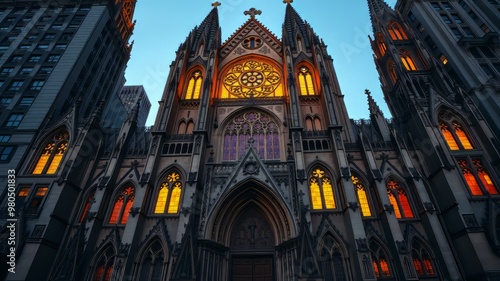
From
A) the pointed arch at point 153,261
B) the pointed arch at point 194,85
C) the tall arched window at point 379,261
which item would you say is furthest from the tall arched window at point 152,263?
the pointed arch at point 194,85

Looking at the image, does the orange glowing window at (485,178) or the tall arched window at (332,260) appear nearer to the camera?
the tall arched window at (332,260)

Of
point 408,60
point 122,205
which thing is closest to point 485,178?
point 408,60

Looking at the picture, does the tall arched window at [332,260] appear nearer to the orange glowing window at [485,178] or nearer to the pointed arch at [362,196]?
the pointed arch at [362,196]

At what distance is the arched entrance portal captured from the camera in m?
20.1

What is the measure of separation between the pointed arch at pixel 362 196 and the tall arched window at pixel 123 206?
757 inches

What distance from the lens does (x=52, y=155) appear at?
23703 mm

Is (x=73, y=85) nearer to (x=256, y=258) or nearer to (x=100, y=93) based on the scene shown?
A: (x=100, y=93)

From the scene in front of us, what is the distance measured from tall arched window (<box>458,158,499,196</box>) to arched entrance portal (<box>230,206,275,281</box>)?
16577mm

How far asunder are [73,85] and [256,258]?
89.5 feet

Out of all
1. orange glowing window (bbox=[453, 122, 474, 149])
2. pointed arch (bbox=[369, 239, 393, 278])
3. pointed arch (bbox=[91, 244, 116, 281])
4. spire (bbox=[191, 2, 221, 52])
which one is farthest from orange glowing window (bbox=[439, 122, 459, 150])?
pointed arch (bbox=[91, 244, 116, 281])

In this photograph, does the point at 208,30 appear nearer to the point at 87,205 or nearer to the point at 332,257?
the point at 87,205

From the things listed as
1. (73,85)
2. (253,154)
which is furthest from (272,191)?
(73,85)

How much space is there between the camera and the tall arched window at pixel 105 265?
1931 cm

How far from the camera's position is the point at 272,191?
21.1 metres
